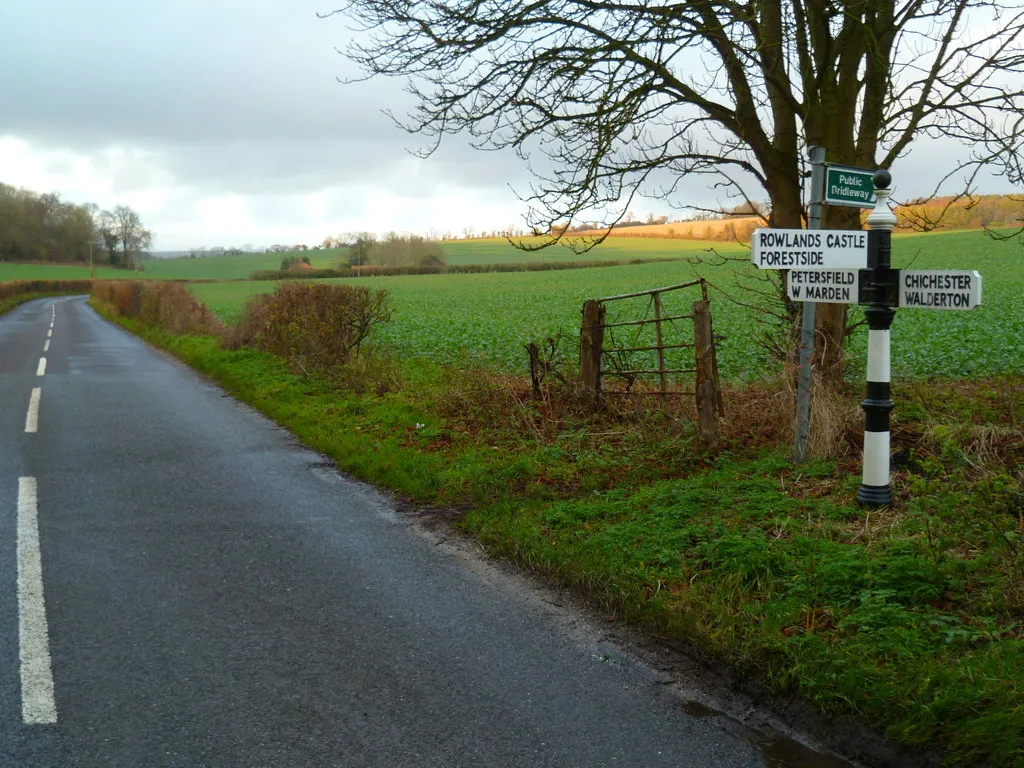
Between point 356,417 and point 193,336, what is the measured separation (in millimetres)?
14536

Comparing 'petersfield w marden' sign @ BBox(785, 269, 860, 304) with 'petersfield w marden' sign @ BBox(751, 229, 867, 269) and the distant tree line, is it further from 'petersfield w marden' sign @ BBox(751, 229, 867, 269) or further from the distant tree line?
the distant tree line

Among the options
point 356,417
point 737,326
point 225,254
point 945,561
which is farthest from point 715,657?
point 225,254

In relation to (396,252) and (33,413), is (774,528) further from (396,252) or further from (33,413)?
(396,252)

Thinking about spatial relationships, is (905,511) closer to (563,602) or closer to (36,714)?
(563,602)

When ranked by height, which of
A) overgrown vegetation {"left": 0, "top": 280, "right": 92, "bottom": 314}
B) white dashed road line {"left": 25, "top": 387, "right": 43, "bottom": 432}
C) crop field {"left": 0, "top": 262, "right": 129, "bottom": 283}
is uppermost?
crop field {"left": 0, "top": 262, "right": 129, "bottom": 283}

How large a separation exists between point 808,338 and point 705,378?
123 cm

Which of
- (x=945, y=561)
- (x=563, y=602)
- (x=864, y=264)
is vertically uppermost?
(x=864, y=264)

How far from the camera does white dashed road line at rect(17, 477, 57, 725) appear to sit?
400cm

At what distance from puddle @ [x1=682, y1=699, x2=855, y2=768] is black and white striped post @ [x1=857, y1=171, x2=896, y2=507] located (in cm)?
282

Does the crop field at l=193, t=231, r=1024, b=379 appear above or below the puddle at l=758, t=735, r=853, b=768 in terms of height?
above

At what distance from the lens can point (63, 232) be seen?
337 ft

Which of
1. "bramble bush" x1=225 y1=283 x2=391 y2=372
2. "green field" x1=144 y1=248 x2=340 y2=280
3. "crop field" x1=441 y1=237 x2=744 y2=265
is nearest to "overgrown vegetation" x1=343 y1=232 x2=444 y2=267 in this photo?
"crop field" x1=441 y1=237 x2=744 y2=265

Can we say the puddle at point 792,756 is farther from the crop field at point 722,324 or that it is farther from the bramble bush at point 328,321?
the bramble bush at point 328,321

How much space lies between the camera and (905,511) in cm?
607
